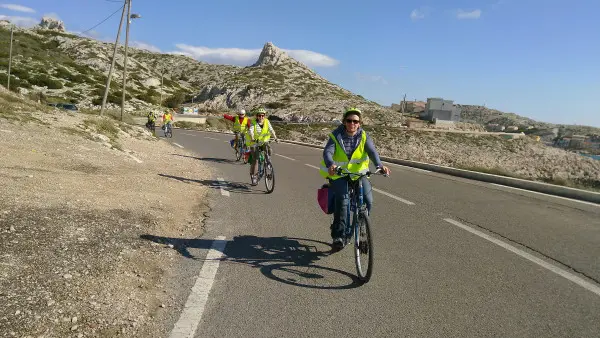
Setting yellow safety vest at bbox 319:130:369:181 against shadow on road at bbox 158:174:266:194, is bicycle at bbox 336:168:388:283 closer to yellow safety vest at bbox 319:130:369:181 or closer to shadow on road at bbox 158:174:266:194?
yellow safety vest at bbox 319:130:369:181

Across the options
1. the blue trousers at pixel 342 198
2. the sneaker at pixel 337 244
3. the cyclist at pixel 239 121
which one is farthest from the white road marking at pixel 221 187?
the blue trousers at pixel 342 198

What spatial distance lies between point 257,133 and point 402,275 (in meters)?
6.90

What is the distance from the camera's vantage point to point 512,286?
455cm

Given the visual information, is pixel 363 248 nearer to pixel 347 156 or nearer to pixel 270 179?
pixel 347 156

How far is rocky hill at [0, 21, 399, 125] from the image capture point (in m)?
69.9

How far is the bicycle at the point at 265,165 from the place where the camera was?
1016cm

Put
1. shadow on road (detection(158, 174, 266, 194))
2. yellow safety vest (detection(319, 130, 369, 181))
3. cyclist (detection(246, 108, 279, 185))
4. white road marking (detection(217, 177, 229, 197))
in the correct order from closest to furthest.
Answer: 1. yellow safety vest (detection(319, 130, 369, 181))
2. white road marking (detection(217, 177, 229, 197))
3. shadow on road (detection(158, 174, 266, 194))
4. cyclist (detection(246, 108, 279, 185))

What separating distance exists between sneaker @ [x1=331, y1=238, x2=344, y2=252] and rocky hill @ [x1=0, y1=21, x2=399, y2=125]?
5007 cm

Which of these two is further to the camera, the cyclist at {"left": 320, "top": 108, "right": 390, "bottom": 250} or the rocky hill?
the rocky hill

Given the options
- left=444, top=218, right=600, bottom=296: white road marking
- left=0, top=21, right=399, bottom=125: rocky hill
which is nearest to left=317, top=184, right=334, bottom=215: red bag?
left=444, top=218, right=600, bottom=296: white road marking

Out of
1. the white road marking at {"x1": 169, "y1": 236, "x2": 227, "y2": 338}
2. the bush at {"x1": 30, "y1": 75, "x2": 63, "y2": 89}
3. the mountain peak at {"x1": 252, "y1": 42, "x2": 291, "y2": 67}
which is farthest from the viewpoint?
the mountain peak at {"x1": 252, "y1": 42, "x2": 291, "y2": 67}

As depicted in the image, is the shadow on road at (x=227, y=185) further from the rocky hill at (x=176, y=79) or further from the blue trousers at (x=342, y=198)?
the rocky hill at (x=176, y=79)

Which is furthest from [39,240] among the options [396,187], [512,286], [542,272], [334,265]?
[396,187]

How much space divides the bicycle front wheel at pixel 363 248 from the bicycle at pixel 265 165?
5.35 m
